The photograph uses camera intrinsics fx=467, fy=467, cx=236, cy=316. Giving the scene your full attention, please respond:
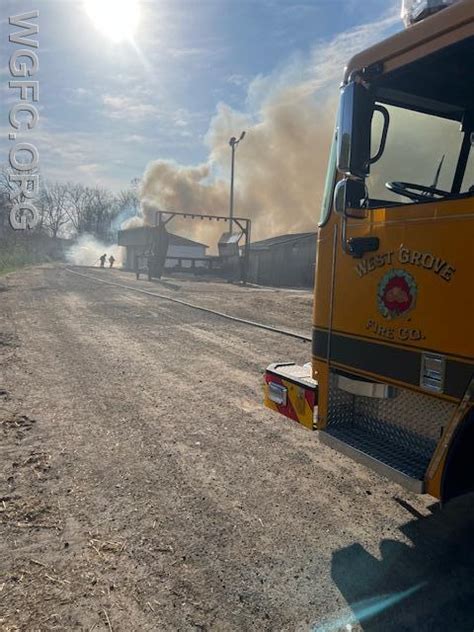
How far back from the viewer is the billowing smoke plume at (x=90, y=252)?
6876 centimetres

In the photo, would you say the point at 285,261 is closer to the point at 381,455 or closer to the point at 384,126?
the point at 384,126

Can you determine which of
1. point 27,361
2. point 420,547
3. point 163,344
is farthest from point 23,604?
point 163,344

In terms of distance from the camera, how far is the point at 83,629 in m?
2.09

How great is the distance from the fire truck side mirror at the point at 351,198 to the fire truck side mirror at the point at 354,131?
0.05 metres

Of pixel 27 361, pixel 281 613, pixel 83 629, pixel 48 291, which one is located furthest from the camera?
pixel 48 291

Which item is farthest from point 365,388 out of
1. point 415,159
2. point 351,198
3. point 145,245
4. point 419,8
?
point 145,245

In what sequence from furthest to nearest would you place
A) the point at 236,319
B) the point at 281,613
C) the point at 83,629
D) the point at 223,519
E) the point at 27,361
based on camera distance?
the point at 236,319 → the point at 27,361 → the point at 223,519 → the point at 281,613 → the point at 83,629

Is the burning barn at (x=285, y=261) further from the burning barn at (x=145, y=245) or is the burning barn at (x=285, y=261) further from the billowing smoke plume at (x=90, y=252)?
the billowing smoke plume at (x=90, y=252)

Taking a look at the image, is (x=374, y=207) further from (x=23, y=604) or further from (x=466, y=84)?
(x=23, y=604)

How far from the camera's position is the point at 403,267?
8.20 feet

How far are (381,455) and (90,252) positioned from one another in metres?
76.6

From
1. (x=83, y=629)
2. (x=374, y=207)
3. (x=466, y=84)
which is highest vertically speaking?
(x=466, y=84)

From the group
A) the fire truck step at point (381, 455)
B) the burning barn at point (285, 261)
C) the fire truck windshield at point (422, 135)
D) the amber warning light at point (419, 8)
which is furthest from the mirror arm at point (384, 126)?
the burning barn at point (285, 261)

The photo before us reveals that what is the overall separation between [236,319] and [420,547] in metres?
9.02
